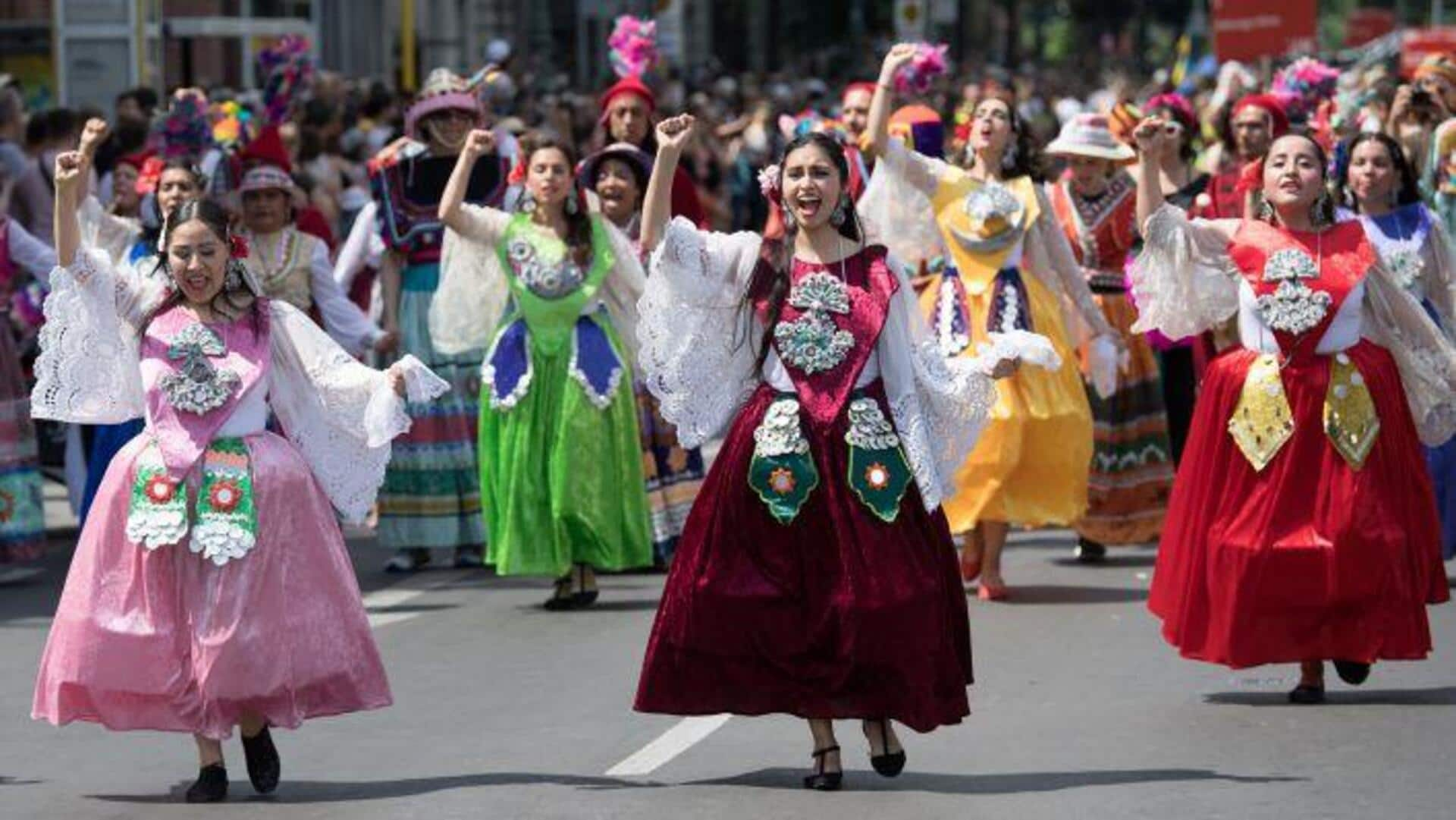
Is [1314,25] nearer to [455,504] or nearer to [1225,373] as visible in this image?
[455,504]

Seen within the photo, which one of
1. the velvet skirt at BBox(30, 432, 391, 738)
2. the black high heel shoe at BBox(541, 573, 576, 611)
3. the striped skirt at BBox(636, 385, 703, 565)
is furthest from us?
the striped skirt at BBox(636, 385, 703, 565)

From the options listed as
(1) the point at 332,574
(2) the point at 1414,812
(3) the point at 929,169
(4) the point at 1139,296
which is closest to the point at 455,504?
(3) the point at 929,169

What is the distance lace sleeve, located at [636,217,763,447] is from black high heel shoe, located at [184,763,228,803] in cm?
156

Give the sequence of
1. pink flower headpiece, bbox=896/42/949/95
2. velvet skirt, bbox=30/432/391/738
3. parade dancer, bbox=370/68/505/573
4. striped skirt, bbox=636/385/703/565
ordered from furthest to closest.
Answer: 1. pink flower headpiece, bbox=896/42/949/95
2. parade dancer, bbox=370/68/505/573
3. striped skirt, bbox=636/385/703/565
4. velvet skirt, bbox=30/432/391/738

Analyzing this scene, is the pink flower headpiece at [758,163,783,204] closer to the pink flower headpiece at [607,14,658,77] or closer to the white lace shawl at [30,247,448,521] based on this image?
the white lace shawl at [30,247,448,521]

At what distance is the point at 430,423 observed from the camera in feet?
49.3

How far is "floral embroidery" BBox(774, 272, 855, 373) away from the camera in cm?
944

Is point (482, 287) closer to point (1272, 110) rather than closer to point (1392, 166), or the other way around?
point (1392, 166)

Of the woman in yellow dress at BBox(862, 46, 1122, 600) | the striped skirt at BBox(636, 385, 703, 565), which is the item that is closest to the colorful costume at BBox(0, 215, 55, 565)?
the striped skirt at BBox(636, 385, 703, 565)

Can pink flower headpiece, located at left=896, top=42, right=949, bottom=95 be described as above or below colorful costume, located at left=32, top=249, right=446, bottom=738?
above

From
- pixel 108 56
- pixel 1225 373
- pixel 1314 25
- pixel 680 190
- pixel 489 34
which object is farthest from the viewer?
pixel 489 34

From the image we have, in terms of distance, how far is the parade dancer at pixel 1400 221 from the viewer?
38.7ft

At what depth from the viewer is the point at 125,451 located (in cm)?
947

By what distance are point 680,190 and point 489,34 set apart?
1369 inches
